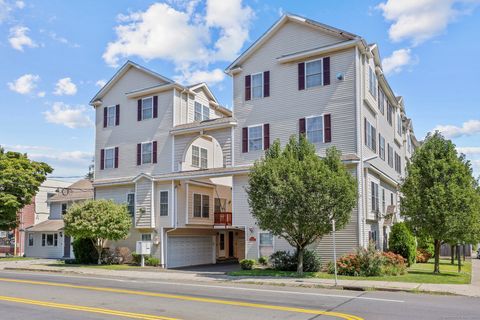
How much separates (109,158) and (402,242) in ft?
69.2

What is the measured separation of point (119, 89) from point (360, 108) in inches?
720

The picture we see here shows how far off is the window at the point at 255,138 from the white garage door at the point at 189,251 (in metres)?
8.94

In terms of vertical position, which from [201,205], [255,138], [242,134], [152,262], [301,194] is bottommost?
[152,262]

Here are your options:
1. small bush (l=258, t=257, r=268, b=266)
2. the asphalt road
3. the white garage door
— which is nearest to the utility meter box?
the white garage door

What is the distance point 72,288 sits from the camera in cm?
1756

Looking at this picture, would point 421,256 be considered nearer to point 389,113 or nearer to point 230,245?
point 389,113

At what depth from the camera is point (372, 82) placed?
28000 mm

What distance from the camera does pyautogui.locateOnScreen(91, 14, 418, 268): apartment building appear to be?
25.4 metres

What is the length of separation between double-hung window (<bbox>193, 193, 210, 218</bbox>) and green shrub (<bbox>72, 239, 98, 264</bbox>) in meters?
7.61

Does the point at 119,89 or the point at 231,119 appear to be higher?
the point at 119,89

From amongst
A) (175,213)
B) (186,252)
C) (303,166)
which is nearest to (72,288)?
(303,166)

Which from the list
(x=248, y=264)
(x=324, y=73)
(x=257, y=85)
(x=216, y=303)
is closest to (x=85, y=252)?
(x=248, y=264)

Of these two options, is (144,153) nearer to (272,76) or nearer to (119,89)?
(119,89)

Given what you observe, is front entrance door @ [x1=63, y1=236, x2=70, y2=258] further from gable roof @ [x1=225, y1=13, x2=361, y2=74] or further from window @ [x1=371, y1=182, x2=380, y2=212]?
window @ [x1=371, y1=182, x2=380, y2=212]
